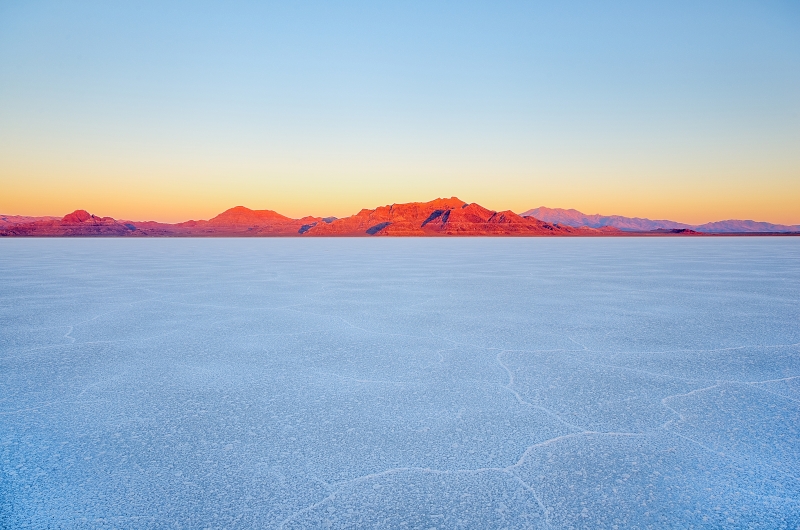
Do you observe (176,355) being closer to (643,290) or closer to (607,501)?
(607,501)

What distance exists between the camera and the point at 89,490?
233 cm

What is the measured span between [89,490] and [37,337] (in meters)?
4.27

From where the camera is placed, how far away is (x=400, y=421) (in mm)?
3172

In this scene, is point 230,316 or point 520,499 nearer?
point 520,499

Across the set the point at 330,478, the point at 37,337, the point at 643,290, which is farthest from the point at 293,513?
the point at 643,290

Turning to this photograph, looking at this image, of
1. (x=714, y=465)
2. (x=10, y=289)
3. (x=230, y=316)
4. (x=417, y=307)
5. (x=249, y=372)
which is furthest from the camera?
(x=10, y=289)

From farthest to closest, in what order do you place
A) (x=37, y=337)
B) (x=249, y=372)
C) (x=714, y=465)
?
(x=37, y=337) → (x=249, y=372) → (x=714, y=465)

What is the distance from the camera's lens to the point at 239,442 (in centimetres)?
285

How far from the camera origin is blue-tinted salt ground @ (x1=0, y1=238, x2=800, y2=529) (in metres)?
2.20

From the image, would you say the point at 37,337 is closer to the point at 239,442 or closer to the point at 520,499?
the point at 239,442

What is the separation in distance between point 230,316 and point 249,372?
3.05 metres

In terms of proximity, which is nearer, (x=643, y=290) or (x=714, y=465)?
(x=714, y=465)

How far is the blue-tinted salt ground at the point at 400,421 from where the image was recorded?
220 cm

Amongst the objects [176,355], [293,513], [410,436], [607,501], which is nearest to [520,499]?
[607,501]
